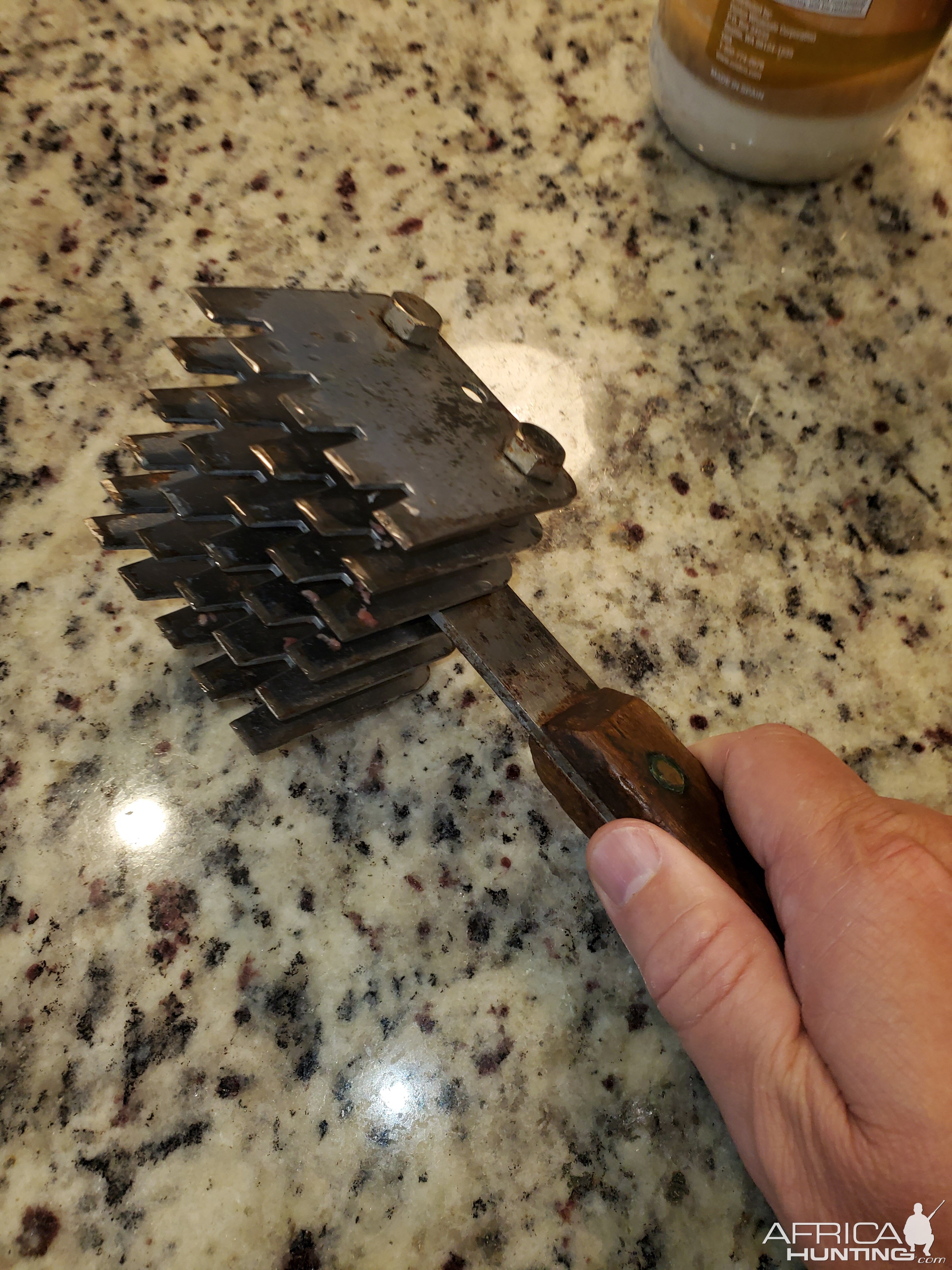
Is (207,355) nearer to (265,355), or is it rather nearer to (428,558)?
(265,355)

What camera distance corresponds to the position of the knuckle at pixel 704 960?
41 centimetres

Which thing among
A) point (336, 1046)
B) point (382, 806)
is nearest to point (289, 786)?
point (382, 806)

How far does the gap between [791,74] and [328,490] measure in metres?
0.49

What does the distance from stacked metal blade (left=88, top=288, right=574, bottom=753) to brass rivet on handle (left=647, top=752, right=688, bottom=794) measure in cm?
13

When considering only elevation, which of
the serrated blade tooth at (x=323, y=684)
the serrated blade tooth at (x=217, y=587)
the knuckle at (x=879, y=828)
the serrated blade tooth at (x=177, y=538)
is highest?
the knuckle at (x=879, y=828)

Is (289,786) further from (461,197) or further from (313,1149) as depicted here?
(461,197)

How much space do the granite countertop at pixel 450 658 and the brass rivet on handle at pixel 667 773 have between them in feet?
0.42

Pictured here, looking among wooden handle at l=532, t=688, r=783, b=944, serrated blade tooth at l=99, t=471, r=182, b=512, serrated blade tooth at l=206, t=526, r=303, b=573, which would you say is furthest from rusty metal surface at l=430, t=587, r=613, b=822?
serrated blade tooth at l=99, t=471, r=182, b=512

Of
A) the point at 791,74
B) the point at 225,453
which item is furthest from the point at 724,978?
the point at 791,74

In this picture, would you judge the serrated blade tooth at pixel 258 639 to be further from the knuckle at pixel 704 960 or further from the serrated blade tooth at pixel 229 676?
the knuckle at pixel 704 960

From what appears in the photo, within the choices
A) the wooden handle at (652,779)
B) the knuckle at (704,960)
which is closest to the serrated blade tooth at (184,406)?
the wooden handle at (652,779)

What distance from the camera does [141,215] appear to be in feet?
2.33

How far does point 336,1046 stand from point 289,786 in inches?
6.6

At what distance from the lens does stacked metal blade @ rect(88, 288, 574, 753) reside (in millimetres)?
387
